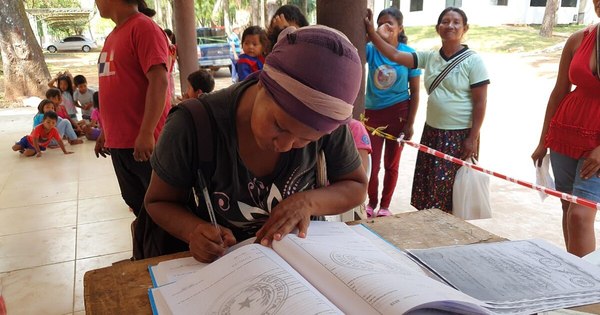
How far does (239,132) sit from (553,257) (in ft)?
2.93

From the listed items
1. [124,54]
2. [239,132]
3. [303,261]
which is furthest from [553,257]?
[124,54]

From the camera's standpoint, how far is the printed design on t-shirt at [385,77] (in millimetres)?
3484

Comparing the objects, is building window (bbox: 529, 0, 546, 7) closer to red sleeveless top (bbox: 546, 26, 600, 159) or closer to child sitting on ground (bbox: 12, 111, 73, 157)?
child sitting on ground (bbox: 12, 111, 73, 157)

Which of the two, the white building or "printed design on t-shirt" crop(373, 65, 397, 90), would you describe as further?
the white building

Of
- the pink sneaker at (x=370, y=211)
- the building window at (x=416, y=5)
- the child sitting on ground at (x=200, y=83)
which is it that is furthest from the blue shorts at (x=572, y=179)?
the building window at (x=416, y=5)

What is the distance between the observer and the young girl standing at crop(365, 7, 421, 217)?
11.5 ft

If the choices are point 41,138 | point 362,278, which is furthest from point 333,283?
point 41,138

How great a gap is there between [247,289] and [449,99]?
246 centimetres

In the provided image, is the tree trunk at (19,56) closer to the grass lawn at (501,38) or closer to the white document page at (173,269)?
the white document page at (173,269)

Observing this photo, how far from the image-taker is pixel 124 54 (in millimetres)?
2373

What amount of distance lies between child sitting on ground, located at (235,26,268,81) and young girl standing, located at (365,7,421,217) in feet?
3.09

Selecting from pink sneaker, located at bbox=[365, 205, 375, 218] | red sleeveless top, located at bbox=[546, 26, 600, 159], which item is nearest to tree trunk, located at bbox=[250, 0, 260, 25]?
pink sneaker, located at bbox=[365, 205, 375, 218]

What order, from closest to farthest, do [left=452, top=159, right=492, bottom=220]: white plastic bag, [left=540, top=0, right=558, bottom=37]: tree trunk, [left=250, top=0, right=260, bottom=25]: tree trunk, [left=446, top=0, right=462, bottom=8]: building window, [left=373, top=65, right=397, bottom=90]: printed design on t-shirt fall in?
[left=452, top=159, right=492, bottom=220]: white plastic bag < [left=373, top=65, right=397, bottom=90]: printed design on t-shirt < [left=540, top=0, right=558, bottom=37]: tree trunk < [left=250, top=0, right=260, bottom=25]: tree trunk < [left=446, top=0, right=462, bottom=8]: building window

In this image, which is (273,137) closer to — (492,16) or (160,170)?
(160,170)
